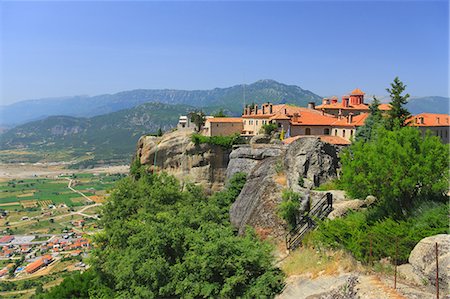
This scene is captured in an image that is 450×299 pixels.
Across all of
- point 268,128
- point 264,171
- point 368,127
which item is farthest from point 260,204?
point 368,127

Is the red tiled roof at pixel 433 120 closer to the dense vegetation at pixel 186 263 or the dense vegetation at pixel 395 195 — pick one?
the dense vegetation at pixel 395 195

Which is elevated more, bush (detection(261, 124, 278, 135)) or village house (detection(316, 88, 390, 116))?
village house (detection(316, 88, 390, 116))

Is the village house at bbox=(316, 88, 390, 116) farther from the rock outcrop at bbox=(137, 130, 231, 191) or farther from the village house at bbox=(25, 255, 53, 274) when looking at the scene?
the village house at bbox=(25, 255, 53, 274)

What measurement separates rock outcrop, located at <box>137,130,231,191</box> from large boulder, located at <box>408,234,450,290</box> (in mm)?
29713

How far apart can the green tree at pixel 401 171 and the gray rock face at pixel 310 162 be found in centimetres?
796

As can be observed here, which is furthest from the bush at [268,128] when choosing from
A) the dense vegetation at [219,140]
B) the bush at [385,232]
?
the bush at [385,232]

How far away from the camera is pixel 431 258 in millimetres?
12125

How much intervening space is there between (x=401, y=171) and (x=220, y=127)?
32100 mm

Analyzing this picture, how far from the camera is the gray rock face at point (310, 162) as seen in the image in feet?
85.9

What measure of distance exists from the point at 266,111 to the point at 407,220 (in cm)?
4175

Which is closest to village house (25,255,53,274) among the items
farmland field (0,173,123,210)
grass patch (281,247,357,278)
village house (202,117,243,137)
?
village house (202,117,243,137)

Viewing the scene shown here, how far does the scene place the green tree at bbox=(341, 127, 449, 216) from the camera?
52.3 ft

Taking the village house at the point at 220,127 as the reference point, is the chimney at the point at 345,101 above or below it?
above

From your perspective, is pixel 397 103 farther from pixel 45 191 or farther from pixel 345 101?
pixel 45 191
